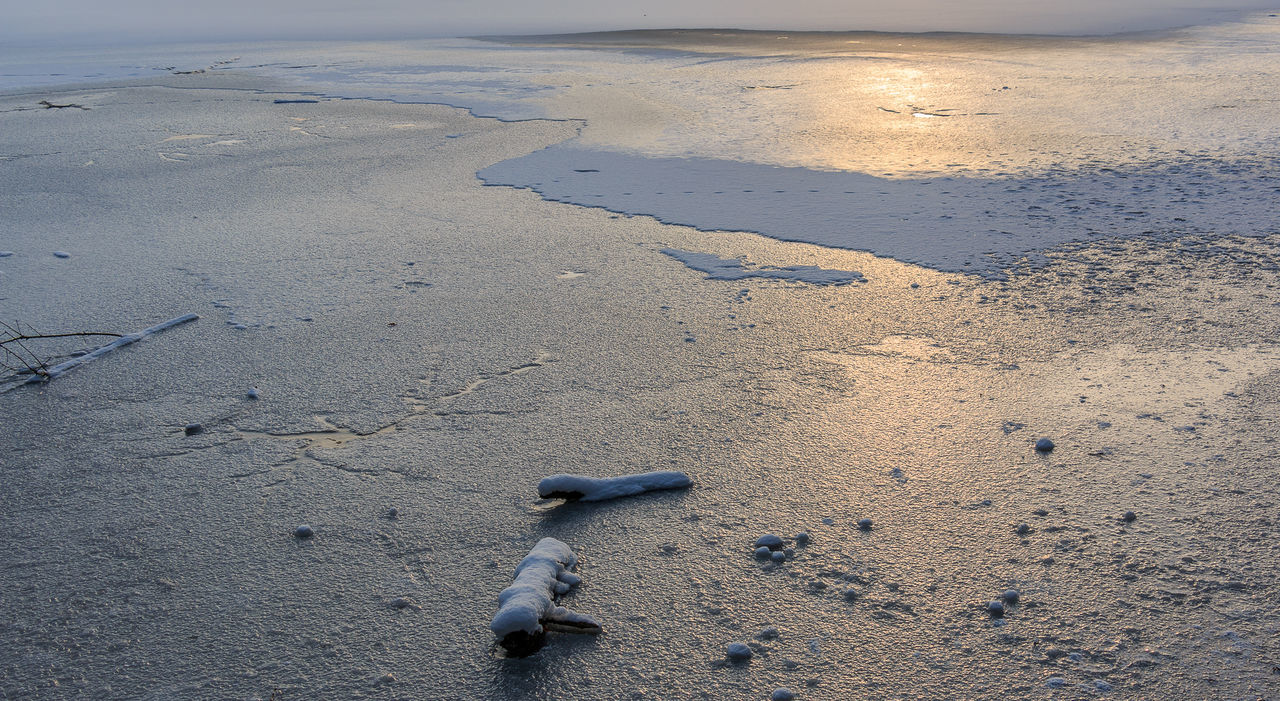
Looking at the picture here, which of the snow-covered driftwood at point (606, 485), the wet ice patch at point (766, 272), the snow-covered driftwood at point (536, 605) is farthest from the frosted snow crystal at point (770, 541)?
the wet ice patch at point (766, 272)

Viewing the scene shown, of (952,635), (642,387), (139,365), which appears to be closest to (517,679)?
(952,635)

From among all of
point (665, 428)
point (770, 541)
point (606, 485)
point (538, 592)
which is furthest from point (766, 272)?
point (538, 592)

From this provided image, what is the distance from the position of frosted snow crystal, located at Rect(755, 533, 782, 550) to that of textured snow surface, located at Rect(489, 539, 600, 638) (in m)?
0.46

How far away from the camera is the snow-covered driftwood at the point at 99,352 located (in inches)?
123

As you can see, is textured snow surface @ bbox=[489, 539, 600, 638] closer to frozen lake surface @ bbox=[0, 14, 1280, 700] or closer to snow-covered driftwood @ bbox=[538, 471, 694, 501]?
frozen lake surface @ bbox=[0, 14, 1280, 700]

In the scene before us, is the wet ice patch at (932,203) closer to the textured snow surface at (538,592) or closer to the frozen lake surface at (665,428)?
the frozen lake surface at (665,428)

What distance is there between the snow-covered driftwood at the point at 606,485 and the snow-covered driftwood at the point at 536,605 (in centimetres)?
26

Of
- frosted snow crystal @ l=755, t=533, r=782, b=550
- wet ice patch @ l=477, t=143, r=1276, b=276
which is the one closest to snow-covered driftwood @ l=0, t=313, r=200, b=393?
wet ice patch @ l=477, t=143, r=1276, b=276

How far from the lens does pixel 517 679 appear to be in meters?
1.72

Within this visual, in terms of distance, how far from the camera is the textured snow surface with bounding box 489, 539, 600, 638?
1.76m

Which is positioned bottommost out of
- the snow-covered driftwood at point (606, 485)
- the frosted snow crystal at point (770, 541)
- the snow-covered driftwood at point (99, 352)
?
the frosted snow crystal at point (770, 541)

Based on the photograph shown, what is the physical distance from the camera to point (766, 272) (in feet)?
13.4

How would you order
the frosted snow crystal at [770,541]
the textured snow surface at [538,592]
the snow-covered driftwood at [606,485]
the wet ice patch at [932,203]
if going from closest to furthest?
the textured snow surface at [538,592] < the frosted snow crystal at [770,541] < the snow-covered driftwood at [606,485] < the wet ice patch at [932,203]

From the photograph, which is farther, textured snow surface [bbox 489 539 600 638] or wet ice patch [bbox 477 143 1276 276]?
wet ice patch [bbox 477 143 1276 276]
